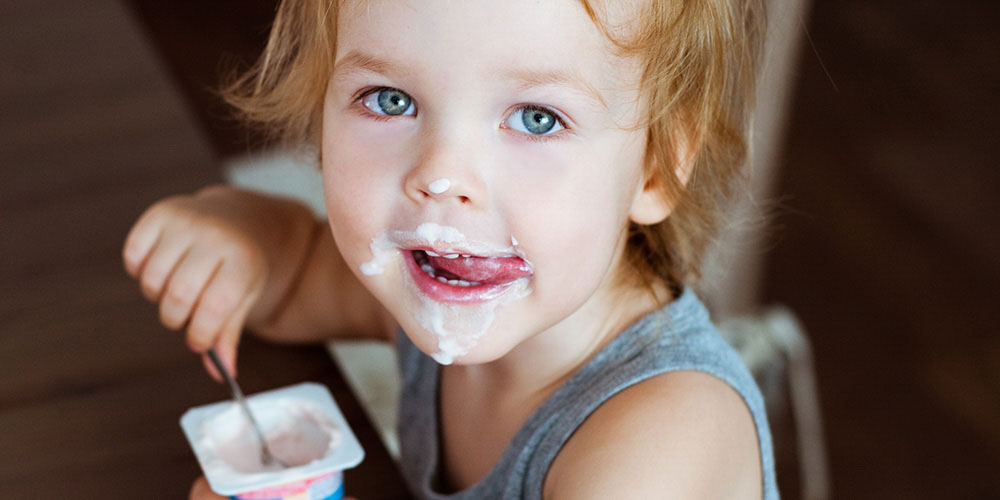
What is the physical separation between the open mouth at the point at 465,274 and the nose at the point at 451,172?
5cm

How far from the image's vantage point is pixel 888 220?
8.83 ft

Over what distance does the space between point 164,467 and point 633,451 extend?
12.9 inches

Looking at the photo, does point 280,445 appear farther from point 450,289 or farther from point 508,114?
point 508,114

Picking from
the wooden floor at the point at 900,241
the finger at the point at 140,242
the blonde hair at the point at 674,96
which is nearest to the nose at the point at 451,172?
the blonde hair at the point at 674,96

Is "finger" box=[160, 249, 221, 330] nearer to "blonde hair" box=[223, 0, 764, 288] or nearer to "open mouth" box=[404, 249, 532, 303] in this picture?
"blonde hair" box=[223, 0, 764, 288]

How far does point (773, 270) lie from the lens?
8.62 feet

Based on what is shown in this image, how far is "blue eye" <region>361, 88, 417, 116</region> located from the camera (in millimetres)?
750

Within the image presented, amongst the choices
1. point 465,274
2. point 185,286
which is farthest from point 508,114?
point 185,286

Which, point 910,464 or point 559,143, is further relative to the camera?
point 910,464

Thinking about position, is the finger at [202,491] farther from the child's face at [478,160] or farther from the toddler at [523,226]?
the child's face at [478,160]

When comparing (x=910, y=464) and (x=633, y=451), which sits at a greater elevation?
(x=633, y=451)

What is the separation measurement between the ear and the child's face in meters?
0.04

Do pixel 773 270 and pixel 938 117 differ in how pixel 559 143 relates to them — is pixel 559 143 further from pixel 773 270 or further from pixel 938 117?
pixel 938 117

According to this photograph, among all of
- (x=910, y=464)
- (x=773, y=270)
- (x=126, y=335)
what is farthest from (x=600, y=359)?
(x=773, y=270)
